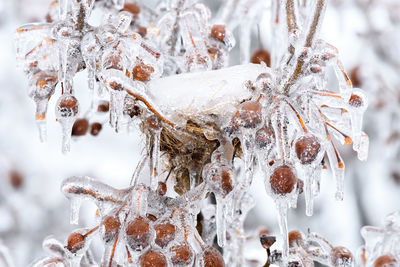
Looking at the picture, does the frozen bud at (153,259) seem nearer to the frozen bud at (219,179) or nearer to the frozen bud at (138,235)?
the frozen bud at (138,235)

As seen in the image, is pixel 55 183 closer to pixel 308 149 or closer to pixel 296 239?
pixel 296 239

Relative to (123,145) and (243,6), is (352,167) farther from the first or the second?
(243,6)

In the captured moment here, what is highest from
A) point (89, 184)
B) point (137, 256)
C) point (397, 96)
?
point (397, 96)

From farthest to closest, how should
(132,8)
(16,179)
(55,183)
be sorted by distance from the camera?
(55,183), (16,179), (132,8)

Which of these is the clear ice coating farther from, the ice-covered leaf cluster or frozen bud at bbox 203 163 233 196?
the ice-covered leaf cluster

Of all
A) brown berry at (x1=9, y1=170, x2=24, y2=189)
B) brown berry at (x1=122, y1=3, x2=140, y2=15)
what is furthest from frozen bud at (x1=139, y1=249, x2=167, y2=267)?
brown berry at (x1=9, y1=170, x2=24, y2=189)

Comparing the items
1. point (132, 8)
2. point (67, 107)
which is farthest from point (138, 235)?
point (132, 8)

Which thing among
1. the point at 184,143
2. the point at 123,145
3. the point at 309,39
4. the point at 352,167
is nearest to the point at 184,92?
the point at 184,143
